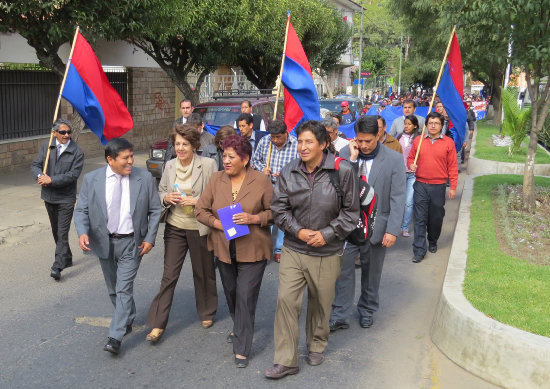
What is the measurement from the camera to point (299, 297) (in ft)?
15.2

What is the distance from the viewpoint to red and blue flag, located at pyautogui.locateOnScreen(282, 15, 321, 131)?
7492 mm

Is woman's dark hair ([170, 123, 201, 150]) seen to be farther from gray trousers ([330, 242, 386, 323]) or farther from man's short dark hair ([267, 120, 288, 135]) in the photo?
man's short dark hair ([267, 120, 288, 135])

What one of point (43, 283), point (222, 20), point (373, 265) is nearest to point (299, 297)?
point (373, 265)

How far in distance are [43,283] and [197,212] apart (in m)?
2.78

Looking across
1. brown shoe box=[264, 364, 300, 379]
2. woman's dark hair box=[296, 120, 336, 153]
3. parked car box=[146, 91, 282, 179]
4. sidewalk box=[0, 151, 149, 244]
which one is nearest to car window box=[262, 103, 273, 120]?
parked car box=[146, 91, 282, 179]

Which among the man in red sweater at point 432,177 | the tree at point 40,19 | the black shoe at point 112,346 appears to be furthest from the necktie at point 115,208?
the tree at point 40,19

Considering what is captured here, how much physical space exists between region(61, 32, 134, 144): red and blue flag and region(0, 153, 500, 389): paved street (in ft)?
5.60

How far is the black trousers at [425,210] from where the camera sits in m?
8.07

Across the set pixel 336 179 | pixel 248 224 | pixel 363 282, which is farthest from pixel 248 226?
A: pixel 363 282

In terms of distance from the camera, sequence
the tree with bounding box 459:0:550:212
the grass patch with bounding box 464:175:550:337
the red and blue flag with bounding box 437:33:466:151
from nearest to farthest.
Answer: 1. the grass patch with bounding box 464:175:550:337
2. the tree with bounding box 459:0:550:212
3. the red and blue flag with bounding box 437:33:466:151

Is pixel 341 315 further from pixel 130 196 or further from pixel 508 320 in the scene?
pixel 130 196

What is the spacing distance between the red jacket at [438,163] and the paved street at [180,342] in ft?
3.80

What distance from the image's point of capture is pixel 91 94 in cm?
A: 709

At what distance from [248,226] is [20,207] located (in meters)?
7.05
